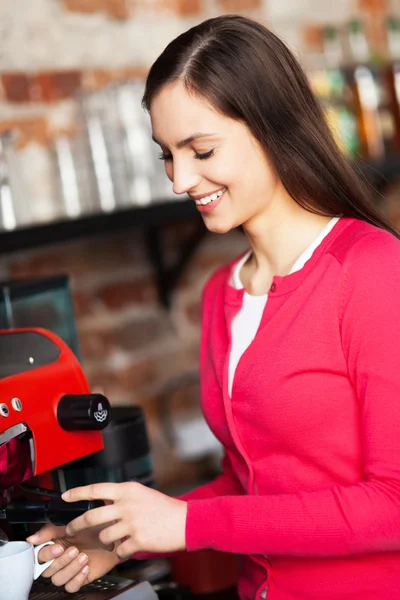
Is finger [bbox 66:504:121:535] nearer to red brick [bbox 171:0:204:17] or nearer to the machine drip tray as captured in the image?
the machine drip tray

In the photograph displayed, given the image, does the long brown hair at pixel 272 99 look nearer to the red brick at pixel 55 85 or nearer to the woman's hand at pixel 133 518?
the woman's hand at pixel 133 518

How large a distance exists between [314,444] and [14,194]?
2.50 ft

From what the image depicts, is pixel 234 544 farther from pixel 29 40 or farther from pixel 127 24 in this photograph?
pixel 127 24

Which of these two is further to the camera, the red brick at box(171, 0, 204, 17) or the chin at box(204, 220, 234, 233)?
the red brick at box(171, 0, 204, 17)

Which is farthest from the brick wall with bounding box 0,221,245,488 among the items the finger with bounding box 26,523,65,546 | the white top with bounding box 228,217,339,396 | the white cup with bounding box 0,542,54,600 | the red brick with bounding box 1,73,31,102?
the white cup with bounding box 0,542,54,600

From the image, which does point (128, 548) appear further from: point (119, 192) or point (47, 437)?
point (119, 192)

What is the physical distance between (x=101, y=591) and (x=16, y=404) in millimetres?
A: 257

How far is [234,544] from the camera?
1.10 meters

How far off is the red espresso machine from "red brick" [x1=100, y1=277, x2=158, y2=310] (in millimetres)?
811

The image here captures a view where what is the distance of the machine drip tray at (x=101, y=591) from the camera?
3.72 feet

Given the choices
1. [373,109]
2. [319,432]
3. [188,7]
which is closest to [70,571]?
[319,432]

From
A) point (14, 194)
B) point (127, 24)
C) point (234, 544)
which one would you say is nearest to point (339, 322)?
point (234, 544)

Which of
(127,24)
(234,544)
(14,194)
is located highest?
(127,24)

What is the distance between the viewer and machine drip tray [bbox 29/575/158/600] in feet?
3.72
